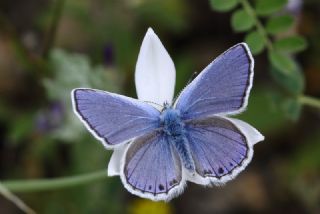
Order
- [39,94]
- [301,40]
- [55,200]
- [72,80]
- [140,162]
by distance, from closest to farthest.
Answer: [140,162]
[301,40]
[72,80]
[55,200]
[39,94]

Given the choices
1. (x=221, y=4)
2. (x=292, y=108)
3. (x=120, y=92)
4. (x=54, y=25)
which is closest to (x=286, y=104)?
(x=292, y=108)

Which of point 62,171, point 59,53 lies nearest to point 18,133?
point 62,171

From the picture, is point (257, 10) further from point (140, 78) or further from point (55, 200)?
point (55, 200)

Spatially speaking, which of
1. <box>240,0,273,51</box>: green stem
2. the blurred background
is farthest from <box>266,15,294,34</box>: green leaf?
the blurred background

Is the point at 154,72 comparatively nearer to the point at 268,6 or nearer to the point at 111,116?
the point at 111,116

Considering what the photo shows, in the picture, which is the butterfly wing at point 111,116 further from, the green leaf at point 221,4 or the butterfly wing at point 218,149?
the green leaf at point 221,4
